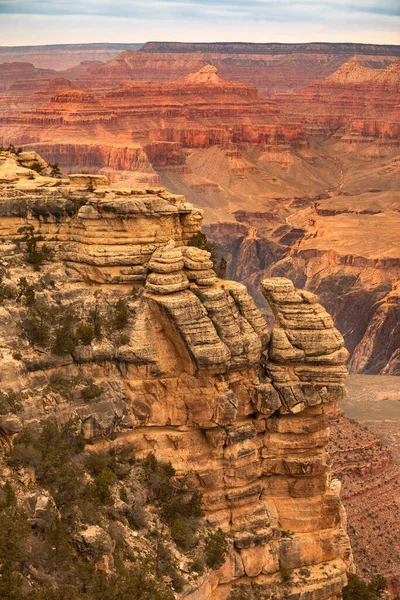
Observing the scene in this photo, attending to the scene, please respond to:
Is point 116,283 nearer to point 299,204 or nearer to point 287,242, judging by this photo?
point 287,242

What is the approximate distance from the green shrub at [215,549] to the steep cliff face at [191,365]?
565mm

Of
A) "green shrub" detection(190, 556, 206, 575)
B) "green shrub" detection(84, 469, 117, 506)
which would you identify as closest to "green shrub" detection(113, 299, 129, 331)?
"green shrub" detection(84, 469, 117, 506)

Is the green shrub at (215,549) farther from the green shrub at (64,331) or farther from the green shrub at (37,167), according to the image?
the green shrub at (37,167)

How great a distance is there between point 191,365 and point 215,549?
634 centimetres

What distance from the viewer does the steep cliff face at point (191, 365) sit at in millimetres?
39031

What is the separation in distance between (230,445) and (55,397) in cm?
679

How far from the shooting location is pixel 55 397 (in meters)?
37.8

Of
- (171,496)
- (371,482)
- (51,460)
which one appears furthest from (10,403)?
(371,482)

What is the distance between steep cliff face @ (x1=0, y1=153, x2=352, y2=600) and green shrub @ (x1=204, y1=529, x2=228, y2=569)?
1.85 feet

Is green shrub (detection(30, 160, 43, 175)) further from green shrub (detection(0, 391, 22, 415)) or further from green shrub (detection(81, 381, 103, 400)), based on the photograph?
green shrub (detection(0, 391, 22, 415))

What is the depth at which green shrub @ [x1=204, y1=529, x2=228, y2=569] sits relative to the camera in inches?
1500

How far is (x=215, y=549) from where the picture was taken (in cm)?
3838

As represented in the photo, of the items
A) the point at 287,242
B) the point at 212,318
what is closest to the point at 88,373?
the point at 212,318

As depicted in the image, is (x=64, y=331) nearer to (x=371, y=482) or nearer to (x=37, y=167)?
(x=37, y=167)
